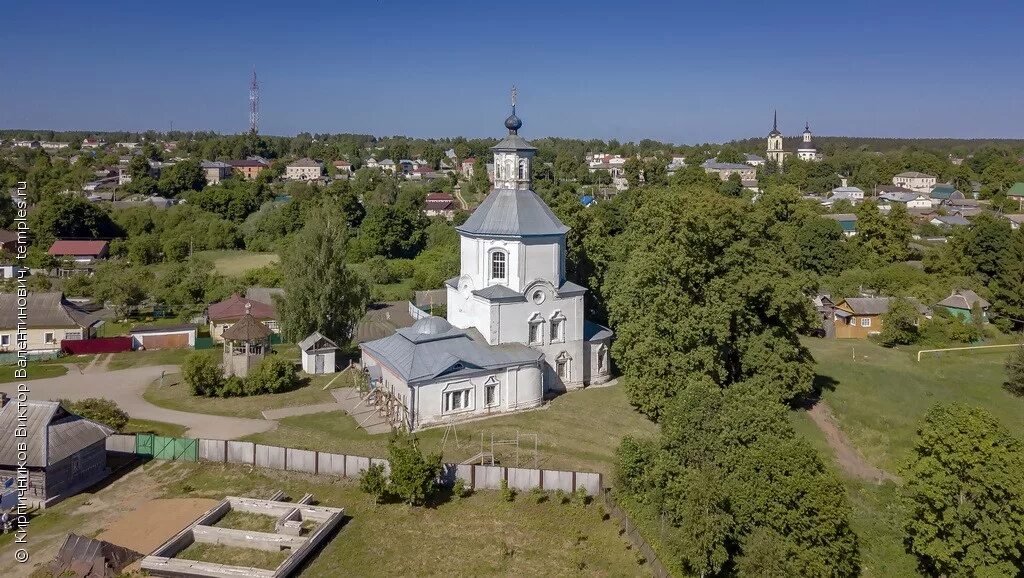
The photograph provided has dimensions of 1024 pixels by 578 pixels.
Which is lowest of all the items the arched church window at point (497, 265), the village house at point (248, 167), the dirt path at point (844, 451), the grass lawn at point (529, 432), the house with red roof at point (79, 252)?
the dirt path at point (844, 451)

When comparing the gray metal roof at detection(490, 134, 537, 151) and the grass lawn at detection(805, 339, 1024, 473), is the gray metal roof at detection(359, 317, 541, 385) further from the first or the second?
the grass lawn at detection(805, 339, 1024, 473)

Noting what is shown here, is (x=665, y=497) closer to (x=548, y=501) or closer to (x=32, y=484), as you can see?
(x=548, y=501)

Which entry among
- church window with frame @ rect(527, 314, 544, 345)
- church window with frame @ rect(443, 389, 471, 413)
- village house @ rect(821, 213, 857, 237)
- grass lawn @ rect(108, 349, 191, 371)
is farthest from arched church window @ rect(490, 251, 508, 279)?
village house @ rect(821, 213, 857, 237)

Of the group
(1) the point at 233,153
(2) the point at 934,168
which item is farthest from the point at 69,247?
(2) the point at 934,168

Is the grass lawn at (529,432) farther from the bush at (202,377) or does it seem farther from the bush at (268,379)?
the bush at (202,377)

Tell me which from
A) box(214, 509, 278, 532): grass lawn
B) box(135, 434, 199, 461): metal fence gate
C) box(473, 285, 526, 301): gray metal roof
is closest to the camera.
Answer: box(214, 509, 278, 532): grass lawn

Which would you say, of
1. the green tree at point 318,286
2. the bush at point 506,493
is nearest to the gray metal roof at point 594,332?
the bush at point 506,493

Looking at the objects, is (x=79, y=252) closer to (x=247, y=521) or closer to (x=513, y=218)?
(x=513, y=218)
